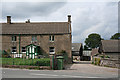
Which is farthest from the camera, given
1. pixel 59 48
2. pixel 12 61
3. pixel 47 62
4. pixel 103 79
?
pixel 59 48

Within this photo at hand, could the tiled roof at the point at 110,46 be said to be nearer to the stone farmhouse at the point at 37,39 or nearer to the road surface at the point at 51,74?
the stone farmhouse at the point at 37,39

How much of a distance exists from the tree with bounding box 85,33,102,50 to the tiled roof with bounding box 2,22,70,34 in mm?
66732

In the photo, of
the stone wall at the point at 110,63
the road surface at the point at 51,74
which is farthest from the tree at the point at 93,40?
the road surface at the point at 51,74

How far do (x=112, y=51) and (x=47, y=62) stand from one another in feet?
87.4

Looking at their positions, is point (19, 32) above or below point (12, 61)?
above

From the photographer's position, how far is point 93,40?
103m

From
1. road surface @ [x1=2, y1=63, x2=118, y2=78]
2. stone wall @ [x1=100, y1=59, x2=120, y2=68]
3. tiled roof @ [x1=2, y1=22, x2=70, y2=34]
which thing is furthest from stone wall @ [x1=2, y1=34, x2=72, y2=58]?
road surface @ [x1=2, y1=63, x2=118, y2=78]

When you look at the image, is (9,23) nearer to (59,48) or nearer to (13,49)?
(13,49)

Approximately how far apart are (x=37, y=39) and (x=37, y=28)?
111 inches

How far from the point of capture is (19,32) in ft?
125

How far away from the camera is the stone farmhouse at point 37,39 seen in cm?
3625

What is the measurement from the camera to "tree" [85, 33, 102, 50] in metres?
103

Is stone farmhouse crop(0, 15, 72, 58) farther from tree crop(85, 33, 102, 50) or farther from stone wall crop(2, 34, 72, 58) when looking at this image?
tree crop(85, 33, 102, 50)

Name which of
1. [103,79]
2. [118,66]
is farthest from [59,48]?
[103,79]
